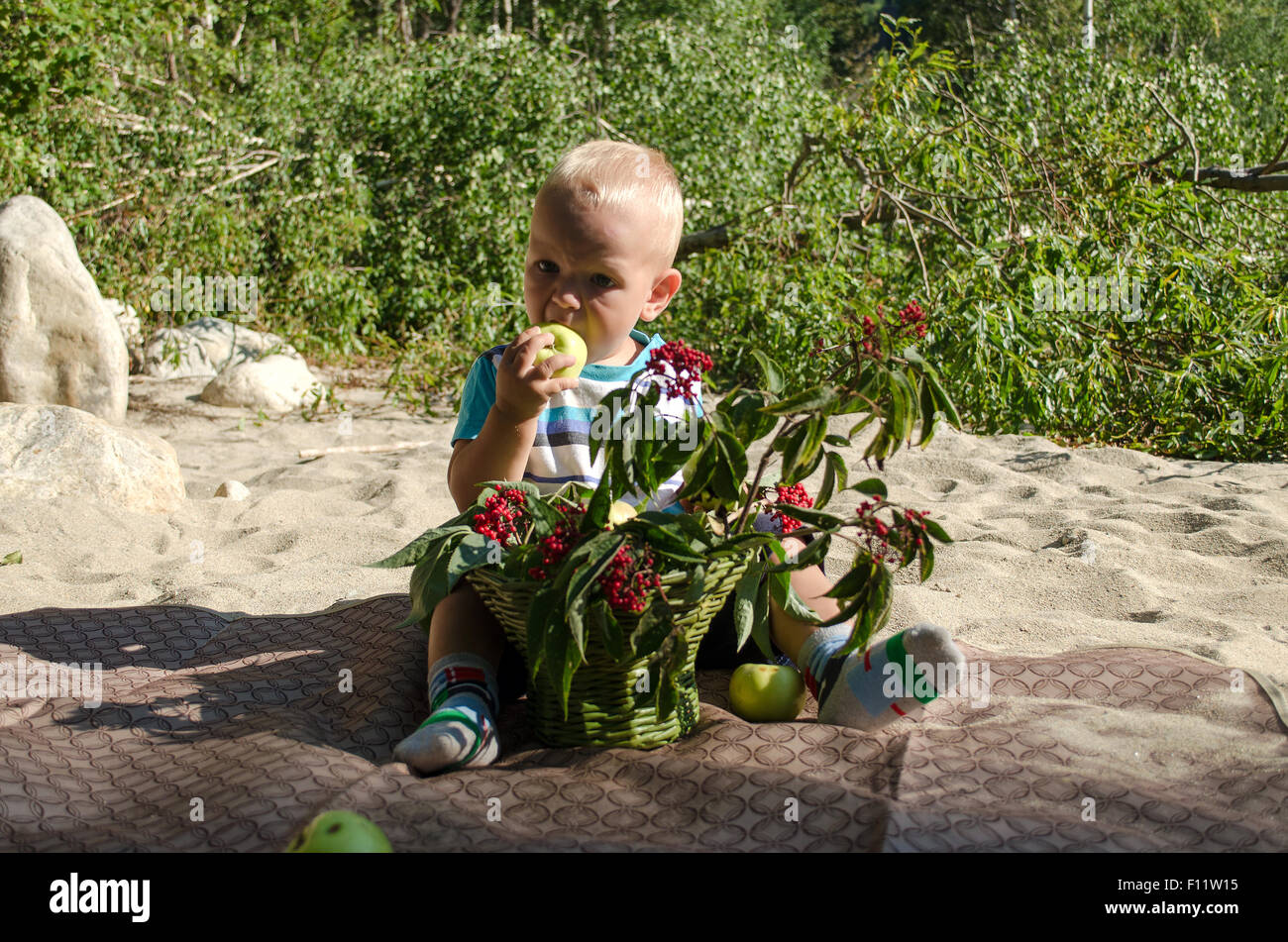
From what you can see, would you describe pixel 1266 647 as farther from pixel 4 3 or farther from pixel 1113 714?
pixel 4 3

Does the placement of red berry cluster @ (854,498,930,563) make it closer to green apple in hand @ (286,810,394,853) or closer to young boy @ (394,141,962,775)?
young boy @ (394,141,962,775)

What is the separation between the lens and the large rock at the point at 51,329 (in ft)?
15.3

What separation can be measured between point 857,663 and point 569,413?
786 mm

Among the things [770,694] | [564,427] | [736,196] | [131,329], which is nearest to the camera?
[770,694]

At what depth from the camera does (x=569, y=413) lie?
7.43ft

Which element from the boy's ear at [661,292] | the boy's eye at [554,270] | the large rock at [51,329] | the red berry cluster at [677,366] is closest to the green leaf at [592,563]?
the red berry cluster at [677,366]

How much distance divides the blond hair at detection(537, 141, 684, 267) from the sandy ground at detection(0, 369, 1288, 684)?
110 cm

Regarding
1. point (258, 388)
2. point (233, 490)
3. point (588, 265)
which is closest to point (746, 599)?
point (588, 265)

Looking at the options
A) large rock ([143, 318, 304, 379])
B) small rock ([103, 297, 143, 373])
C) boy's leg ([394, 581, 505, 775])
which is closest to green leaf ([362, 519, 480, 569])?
boy's leg ([394, 581, 505, 775])

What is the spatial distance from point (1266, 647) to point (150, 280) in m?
5.53

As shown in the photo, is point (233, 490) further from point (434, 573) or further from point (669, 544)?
point (669, 544)

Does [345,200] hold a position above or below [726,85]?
below
